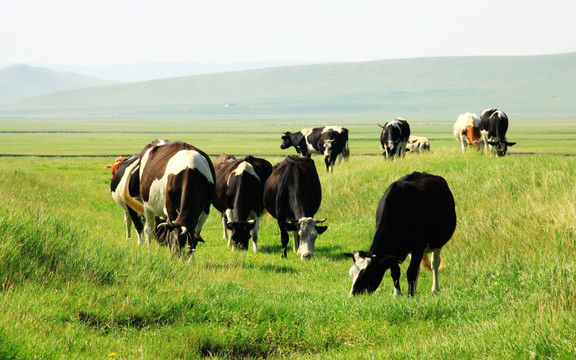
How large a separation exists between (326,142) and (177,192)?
19465mm

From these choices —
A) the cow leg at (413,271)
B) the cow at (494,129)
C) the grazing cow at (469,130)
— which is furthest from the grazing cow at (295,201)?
the grazing cow at (469,130)

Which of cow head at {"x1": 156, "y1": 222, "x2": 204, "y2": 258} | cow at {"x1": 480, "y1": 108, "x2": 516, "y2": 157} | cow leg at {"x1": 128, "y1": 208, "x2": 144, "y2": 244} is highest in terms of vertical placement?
→ cow at {"x1": 480, "y1": 108, "x2": 516, "y2": 157}

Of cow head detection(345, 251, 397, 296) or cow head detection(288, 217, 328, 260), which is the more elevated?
cow head detection(345, 251, 397, 296)

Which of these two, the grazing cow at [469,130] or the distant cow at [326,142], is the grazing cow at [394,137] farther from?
the grazing cow at [469,130]

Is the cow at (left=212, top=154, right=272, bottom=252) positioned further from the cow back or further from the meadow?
the meadow

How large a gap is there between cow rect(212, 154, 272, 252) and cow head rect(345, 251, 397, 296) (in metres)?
5.30

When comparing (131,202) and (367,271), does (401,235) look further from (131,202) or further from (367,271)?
(131,202)

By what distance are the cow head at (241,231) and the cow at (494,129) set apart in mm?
15126

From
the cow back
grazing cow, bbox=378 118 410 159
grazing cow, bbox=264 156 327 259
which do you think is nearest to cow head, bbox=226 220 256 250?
grazing cow, bbox=264 156 327 259

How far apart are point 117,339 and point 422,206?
16.6 feet

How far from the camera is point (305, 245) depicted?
45.0 feet

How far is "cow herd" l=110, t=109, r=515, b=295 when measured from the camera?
9.74m

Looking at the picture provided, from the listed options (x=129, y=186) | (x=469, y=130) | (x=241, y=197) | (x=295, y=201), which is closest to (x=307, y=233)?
(x=295, y=201)

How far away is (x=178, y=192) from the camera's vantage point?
40.9 ft
